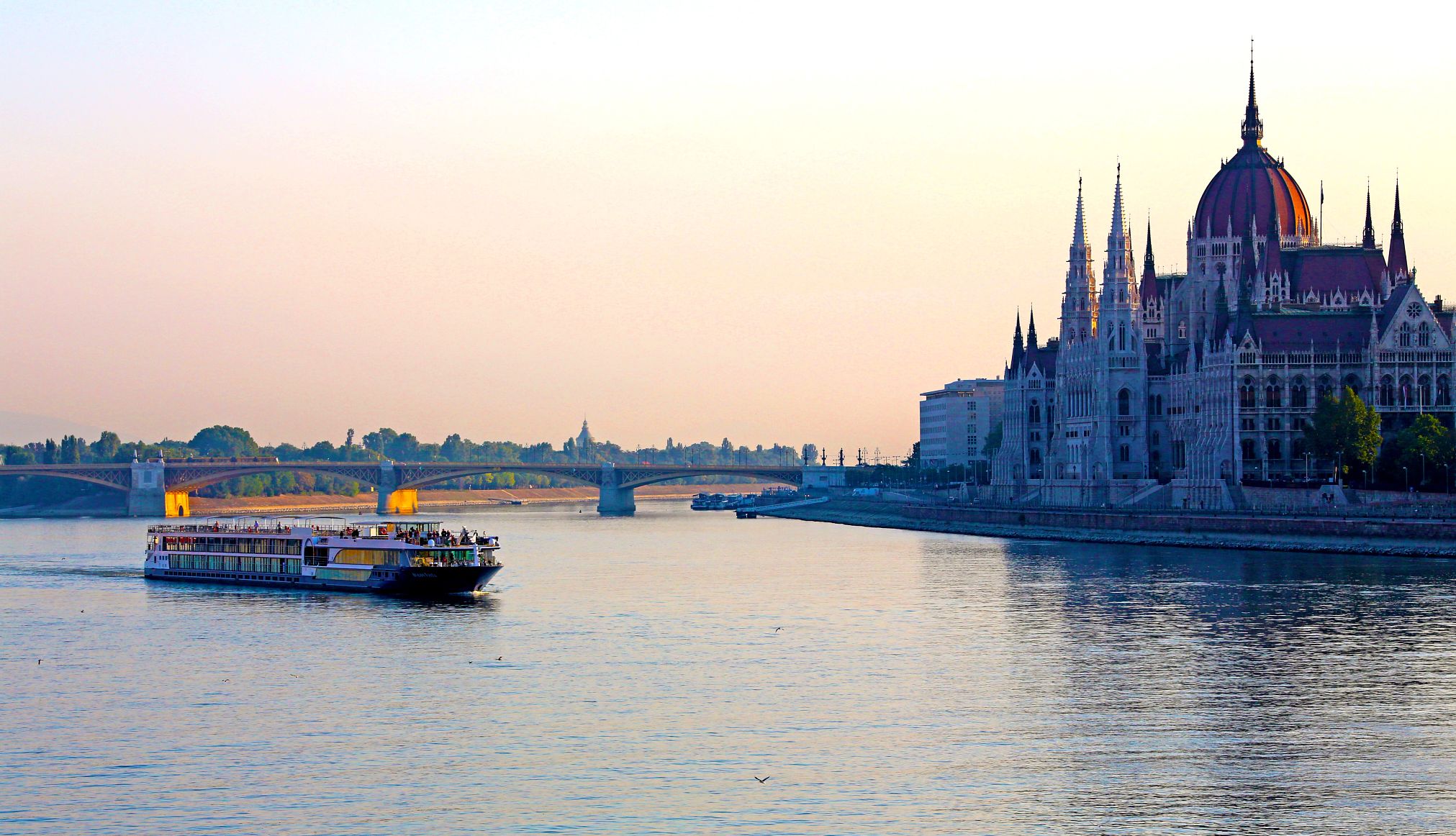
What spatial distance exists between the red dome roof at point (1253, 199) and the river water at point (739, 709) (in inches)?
3541

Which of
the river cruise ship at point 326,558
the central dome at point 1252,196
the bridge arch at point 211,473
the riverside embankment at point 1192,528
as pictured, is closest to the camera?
the river cruise ship at point 326,558

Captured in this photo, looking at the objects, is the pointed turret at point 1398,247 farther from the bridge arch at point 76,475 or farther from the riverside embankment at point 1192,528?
the bridge arch at point 76,475

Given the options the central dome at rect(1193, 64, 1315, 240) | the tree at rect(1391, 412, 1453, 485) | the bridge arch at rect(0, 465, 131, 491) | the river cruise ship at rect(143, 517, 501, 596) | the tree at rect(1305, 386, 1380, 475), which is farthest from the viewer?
the bridge arch at rect(0, 465, 131, 491)

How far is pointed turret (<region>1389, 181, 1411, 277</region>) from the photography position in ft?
515

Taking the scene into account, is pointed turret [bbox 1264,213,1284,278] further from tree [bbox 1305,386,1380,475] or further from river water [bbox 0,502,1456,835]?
river water [bbox 0,502,1456,835]

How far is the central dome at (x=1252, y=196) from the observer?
166 metres

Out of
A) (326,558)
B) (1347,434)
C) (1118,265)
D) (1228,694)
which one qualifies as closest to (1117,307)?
(1118,265)

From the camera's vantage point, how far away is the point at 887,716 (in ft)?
146

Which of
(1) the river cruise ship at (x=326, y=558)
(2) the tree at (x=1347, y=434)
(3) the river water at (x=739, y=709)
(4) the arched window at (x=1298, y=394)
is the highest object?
(4) the arched window at (x=1298, y=394)

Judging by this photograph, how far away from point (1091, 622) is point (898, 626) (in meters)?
6.71

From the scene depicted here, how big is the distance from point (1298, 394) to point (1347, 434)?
51.3ft

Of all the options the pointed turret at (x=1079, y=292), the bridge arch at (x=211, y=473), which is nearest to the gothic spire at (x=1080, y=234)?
the pointed turret at (x=1079, y=292)

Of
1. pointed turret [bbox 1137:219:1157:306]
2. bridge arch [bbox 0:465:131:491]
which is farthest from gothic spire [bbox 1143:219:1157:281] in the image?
bridge arch [bbox 0:465:131:491]

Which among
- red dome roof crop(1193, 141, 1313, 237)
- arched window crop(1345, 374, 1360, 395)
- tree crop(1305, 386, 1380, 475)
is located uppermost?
red dome roof crop(1193, 141, 1313, 237)
